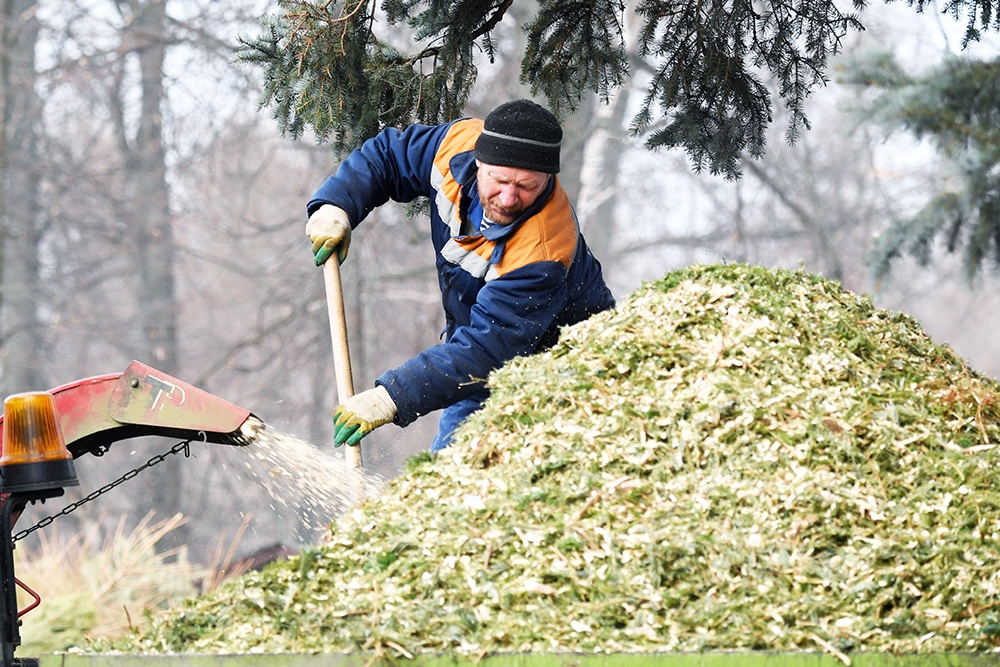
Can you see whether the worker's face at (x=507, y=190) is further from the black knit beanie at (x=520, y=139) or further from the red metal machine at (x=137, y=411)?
the red metal machine at (x=137, y=411)

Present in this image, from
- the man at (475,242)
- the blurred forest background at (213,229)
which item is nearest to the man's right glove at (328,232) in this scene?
the man at (475,242)

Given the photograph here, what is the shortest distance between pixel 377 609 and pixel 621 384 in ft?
2.80

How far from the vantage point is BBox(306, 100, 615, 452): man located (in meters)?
3.47

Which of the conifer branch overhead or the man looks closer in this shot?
the man

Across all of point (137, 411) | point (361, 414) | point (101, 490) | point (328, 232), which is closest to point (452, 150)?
point (328, 232)

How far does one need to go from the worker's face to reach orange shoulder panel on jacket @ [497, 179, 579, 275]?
6 cm

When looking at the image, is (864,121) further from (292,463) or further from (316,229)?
(292,463)

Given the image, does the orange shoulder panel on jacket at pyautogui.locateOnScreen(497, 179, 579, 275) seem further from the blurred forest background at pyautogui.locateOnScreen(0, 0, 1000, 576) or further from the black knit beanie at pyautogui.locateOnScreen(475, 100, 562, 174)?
the blurred forest background at pyautogui.locateOnScreen(0, 0, 1000, 576)

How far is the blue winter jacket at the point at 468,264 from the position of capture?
11.4 feet

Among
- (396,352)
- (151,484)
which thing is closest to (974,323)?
(396,352)

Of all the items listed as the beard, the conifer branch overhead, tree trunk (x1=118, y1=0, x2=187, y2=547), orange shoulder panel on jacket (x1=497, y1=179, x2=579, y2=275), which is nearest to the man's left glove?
orange shoulder panel on jacket (x1=497, y1=179, x2=579, y2=275)

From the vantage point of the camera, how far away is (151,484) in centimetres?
1252

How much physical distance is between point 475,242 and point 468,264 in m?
0.08

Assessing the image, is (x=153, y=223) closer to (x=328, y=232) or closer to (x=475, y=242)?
(x=328, y=232)
